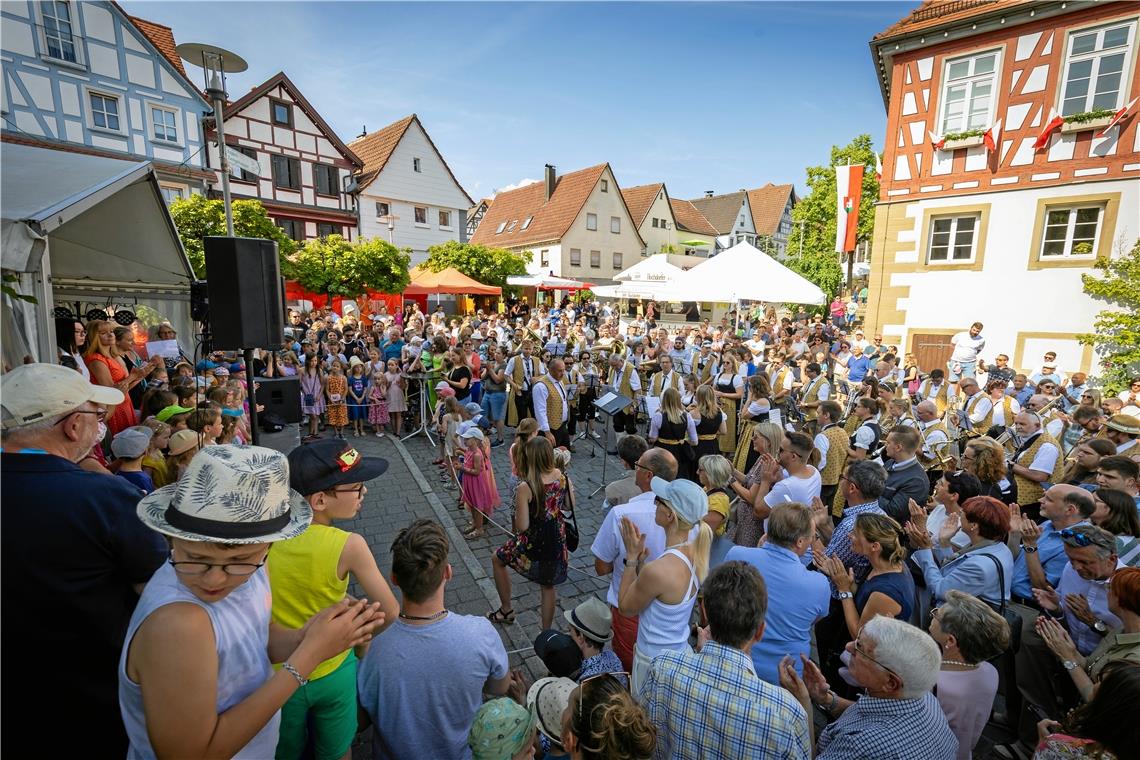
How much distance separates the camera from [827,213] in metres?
27.9

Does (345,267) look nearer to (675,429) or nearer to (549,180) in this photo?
(675,429)

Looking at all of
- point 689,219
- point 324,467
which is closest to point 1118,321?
point 324,467

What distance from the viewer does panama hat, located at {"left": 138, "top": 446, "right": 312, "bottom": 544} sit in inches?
58.2

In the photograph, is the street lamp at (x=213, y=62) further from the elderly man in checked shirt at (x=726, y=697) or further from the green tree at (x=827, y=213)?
the green tree at (x=827, y=213)

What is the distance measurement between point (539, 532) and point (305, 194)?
28904mm

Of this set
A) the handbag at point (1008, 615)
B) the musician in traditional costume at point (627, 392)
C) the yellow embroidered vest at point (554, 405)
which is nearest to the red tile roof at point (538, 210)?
the musician in traditional costume at point (627, 392)

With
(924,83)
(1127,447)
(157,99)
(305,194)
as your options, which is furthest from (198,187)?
(1127,447)

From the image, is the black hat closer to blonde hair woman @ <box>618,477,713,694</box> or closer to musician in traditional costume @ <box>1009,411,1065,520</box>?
blonde hair woman @ <box>618,477,713,694</box>

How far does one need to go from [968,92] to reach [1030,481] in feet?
41.3

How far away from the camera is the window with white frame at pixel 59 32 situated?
17672 millimetres

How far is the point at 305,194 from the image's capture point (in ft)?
88.6

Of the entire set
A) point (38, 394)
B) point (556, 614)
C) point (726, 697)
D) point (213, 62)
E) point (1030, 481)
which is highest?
point (213, 62)

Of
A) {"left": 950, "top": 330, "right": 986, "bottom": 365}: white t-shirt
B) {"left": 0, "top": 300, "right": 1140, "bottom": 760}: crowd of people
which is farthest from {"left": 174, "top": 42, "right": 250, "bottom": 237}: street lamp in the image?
{"left": 950, "top": 330, "right": 986, "bottom": 365}: white t-shirt

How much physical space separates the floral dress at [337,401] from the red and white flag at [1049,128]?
16715 millimetres
